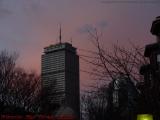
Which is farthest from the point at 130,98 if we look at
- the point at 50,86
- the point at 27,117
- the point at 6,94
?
the point at 50,86

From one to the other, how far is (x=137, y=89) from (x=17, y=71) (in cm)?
4312

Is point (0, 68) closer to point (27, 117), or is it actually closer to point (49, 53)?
point (49, 53)

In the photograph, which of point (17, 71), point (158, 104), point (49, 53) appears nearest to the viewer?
point (158, 104)

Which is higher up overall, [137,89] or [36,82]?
[36,82]

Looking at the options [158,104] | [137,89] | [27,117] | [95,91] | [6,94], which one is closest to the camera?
[158,104]

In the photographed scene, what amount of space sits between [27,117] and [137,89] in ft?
29.4

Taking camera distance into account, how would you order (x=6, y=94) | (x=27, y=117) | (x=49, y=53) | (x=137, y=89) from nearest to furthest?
(x=137, y=89), (x=27, y=117), (x=49, y=53), (x=6, y=94)

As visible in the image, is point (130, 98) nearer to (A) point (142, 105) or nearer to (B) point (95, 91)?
(B) point (95, 91)

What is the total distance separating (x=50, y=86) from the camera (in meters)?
61.7

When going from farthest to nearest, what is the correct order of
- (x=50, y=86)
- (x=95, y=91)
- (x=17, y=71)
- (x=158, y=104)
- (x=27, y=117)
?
(x=50, y=86) → (x=17, y=71) → (x=27, y=117) → (x=95, y=91) → (x=158, y=104)

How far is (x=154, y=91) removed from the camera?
14117mm

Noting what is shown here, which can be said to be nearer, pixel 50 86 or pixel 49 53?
pixel 49 53

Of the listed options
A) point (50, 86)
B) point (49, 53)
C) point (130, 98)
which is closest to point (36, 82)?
point (50, 86)

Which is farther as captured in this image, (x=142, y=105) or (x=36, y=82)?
(x=36, y=82)
